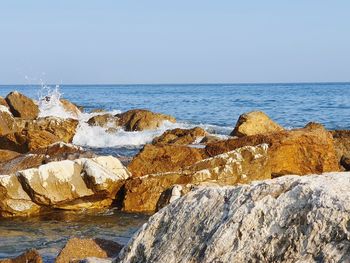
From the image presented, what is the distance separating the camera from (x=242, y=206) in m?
3.70

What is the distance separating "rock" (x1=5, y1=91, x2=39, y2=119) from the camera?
24.8 metres

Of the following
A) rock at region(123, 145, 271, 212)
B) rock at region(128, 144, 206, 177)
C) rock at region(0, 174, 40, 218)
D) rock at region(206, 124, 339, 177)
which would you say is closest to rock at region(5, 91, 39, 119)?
rock at region(128, 144, 206, 177)

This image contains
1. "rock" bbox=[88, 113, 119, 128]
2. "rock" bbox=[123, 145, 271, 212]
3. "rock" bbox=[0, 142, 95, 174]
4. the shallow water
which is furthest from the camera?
"rock" bbox=[88, 113, 119, 128]

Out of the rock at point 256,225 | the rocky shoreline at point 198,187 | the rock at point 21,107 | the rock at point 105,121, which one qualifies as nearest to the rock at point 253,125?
the rocky shoreline at point 198,187

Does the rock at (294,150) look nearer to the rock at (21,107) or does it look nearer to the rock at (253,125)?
the rock at (253,125)

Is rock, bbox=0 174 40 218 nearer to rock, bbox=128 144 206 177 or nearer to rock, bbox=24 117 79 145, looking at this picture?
rock, bbox=128 144 206 177

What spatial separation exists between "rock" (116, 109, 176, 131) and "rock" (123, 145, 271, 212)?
14.8m

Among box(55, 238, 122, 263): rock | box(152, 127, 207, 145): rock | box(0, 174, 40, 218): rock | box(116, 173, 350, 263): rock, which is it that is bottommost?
box(152, 127, 207, 145): rock

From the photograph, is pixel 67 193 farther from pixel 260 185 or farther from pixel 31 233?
pixel 260 185

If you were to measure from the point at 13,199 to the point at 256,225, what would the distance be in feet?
22.5

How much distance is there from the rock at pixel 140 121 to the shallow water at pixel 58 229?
51.0 feet

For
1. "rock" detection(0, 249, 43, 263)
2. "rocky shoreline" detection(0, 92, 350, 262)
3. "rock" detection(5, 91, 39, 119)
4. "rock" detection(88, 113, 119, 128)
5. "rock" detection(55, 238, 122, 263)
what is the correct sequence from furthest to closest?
"rock" detection(88, 113, 119, 128), "rock" detection(5, 91, 39, 119), "rock" detection(0, 249, 43, 263), "rock" detection(55, 238, 122, 263), "rocky shoreline" detection(0, 92, 350, 262)

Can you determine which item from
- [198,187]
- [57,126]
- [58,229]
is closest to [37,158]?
[58,229]

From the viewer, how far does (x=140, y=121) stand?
25.7 m
